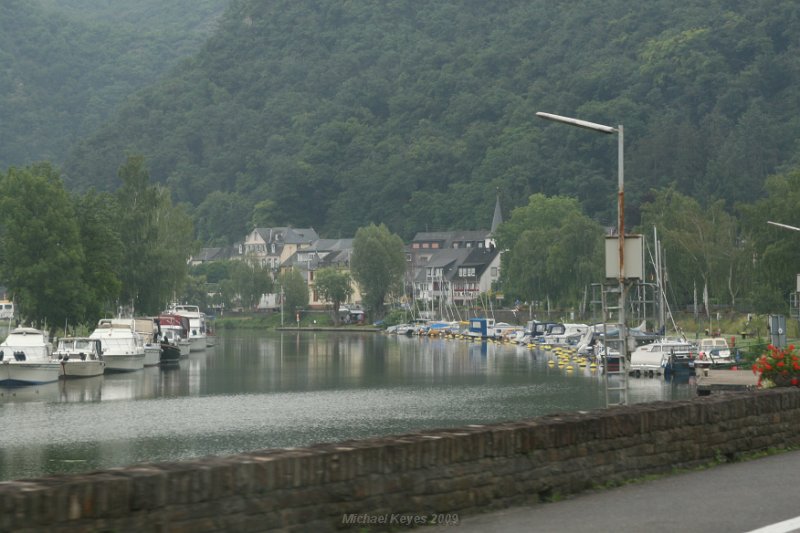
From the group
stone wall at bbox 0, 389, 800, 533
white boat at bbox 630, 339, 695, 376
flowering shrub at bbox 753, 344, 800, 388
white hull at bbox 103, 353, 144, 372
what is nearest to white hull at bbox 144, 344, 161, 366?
white hull at bbox 103, 353, 144, 372

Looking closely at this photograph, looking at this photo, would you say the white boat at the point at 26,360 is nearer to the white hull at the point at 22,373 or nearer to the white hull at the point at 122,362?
the white hull at the point at 22,373

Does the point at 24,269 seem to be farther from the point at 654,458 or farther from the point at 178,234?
the point at 654,458

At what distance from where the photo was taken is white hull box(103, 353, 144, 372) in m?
97.1

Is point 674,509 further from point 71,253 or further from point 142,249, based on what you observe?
point 142,249

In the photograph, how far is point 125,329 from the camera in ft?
332

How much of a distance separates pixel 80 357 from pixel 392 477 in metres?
79.9

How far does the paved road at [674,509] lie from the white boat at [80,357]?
72328 millimetres

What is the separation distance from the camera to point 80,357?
9181 centimetres

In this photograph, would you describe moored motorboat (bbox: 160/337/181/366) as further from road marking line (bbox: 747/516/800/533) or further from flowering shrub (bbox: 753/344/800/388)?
road marking line (bbox: 747/516/800/533)

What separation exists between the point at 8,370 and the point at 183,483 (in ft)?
239

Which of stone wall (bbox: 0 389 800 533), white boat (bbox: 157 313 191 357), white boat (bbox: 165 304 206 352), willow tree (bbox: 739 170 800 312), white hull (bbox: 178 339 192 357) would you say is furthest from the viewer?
white boat (bbox: 165 304 206 352)

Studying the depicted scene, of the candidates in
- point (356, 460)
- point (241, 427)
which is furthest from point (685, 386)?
point (356, 460)

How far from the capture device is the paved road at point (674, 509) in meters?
14.8

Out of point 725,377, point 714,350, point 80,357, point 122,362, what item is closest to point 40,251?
point 122,362
